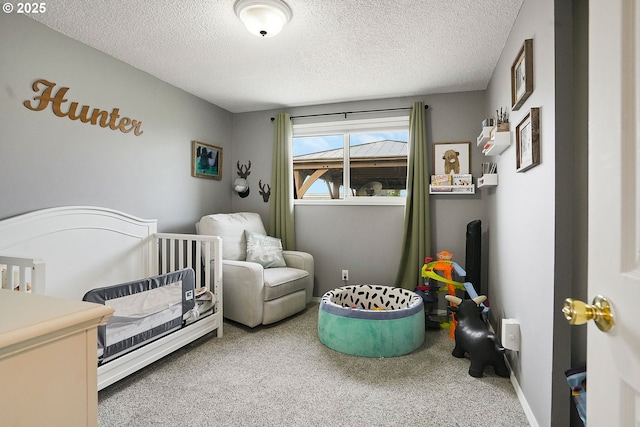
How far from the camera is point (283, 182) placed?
12.7 feet

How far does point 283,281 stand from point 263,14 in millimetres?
2128

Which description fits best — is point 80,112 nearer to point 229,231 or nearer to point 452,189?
Answer: point 229,231

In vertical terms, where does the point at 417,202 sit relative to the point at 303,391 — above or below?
above

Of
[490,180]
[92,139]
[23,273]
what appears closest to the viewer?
[23,273]

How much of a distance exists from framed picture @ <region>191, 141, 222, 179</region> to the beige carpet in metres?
1.89

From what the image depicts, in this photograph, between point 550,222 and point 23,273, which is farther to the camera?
point 23,273

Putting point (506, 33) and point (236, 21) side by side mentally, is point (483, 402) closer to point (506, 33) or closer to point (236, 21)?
point (506, 33)

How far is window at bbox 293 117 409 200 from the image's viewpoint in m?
3.66

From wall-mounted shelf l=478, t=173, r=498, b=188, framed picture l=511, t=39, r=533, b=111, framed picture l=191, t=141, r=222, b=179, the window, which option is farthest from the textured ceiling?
wall-mounted shelf l=478, t=173, r=498, b=188

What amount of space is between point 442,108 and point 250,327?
291 centimetres

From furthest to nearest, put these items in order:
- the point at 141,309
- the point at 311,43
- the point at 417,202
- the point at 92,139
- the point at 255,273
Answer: the point at 417,202, the point at 255,273, the point at 92,139, the point at 311,43, the point at 141,309

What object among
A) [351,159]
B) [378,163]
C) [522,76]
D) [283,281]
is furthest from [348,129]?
[522,76]

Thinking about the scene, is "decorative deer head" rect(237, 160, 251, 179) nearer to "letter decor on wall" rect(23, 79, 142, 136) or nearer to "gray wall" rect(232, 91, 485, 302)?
"gray wall" rect(232, 91, 485, 302)

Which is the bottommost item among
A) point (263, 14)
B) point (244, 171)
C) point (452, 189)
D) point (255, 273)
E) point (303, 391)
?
point (303, 391)
